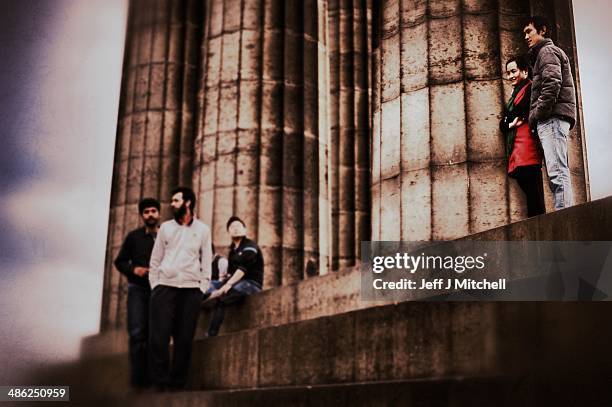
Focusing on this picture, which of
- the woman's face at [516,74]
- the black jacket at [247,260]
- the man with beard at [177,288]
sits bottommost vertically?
the man with beard at [177,288]

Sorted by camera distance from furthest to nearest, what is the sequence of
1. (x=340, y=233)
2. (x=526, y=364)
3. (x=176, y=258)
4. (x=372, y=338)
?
1. (x=340, y=233)
2. (x=176, y=258)
3. (x=372, y=338)
4. (x=526, y=364)

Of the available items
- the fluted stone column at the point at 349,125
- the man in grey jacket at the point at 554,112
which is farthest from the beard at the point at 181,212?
the fluted stone column at the point at 349,125

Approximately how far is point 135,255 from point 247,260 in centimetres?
162

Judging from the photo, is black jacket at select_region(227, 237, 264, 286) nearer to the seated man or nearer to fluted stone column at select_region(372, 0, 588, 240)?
the seated man

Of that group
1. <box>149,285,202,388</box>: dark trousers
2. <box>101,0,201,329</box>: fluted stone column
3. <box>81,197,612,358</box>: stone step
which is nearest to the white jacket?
<box>149,285,202,388</box>: dark trousers

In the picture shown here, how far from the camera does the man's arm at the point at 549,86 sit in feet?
31.4

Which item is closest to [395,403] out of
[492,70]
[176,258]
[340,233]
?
[176,258]

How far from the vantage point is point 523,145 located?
32.9 feet

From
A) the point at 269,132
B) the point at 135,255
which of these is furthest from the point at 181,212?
the point at 269,132

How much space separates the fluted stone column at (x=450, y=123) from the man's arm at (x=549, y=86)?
6.84 ft

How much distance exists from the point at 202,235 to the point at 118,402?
2.17 m

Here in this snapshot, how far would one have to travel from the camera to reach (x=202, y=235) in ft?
33.8

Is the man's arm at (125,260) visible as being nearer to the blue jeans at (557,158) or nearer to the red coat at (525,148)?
the red coat at (525,148)

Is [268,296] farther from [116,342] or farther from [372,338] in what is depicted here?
[116,342]
